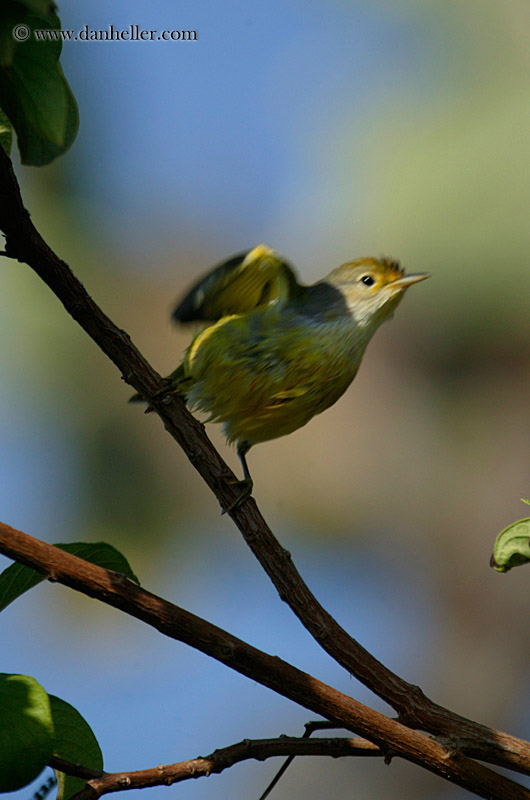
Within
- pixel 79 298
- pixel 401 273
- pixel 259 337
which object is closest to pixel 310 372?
pixel 259 337

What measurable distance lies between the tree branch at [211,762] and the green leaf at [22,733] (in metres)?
0.09

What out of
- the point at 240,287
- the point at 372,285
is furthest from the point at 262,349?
the point at 372,285

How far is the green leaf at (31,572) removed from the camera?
2.79 ft

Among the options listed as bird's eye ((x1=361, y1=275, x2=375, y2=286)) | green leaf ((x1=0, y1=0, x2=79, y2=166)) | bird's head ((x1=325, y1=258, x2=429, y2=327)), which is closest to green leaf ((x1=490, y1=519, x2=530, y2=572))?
green leaf ((x1=0, y1=0, x2=79, y2=166))

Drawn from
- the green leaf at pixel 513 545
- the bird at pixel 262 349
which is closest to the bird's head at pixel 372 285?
the bird at pixel 262 349

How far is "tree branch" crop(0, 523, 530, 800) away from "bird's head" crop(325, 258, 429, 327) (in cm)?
110

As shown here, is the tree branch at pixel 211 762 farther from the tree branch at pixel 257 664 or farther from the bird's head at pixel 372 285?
the bird's head at pixel 372 285

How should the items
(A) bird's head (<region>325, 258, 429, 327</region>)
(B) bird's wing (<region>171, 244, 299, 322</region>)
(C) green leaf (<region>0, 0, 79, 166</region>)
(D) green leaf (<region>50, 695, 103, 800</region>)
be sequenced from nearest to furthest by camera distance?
(C) green leaf (<region>0, 0, 79, 166</region>)
(D) green leaf (<region>50, 695, 103, 800</region>)
(B) bird's wing (<region>171, 244, 299, 322</region>)
(A) bird's head (<region>325, 258, 429, 327</region>)

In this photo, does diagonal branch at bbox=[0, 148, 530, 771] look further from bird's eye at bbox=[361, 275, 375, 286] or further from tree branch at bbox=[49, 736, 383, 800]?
bird's eye at bbox=[361, 275, 375, 286]

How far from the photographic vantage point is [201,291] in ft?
5.36

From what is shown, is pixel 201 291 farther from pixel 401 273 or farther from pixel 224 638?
pixel 224 638

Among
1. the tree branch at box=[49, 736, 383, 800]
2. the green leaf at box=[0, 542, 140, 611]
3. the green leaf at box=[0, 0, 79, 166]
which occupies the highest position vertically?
the green leaf at box=[0, 0, 79, 166]

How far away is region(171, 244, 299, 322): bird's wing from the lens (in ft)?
5.35

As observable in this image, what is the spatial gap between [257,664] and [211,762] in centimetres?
12
